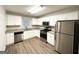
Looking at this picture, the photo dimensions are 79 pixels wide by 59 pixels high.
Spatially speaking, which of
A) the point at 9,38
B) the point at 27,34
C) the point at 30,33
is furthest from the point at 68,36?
the point at 30,33

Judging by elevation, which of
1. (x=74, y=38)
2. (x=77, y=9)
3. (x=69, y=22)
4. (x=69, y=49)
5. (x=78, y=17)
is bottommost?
(x=69, y=49)

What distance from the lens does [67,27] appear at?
291 centimetres

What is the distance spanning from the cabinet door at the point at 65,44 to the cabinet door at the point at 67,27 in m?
0.16

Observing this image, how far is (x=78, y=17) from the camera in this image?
10.3 feet

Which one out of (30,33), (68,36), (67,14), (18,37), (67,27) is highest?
(67,14)

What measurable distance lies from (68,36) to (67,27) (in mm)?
340

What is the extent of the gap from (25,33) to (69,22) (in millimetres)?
3726

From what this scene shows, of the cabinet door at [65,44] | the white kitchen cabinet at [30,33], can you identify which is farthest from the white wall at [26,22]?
the cabinet door at [65,44]

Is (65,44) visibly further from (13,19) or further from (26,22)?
(26,22)

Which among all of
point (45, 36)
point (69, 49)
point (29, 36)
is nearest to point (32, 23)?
point (29, 36)

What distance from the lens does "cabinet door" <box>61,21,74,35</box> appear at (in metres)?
2.73

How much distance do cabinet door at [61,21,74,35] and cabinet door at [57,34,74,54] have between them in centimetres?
16

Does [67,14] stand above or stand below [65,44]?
above
